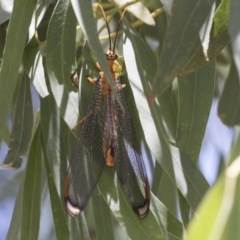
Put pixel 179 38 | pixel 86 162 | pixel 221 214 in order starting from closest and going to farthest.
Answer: pixel 221 214
pixel 179 38
pixel 86 162

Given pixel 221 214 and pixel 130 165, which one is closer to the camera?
pixel 221 214

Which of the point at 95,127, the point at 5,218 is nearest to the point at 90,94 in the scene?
the point at 95,127

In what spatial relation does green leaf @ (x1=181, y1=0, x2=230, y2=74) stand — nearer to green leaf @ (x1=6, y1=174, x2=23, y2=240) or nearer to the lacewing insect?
the lacewing insect

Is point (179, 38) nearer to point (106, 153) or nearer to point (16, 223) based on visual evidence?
point (106, 153)

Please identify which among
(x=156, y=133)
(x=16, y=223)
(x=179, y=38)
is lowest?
(x=16, y=223)

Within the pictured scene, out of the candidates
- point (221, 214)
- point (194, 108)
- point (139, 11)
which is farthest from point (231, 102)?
point (221, 214)

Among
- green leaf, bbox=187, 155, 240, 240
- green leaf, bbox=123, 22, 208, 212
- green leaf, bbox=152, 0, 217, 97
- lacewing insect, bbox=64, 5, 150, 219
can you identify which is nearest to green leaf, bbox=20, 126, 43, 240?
lacewing insect, bbox=64, 5, 150, 219

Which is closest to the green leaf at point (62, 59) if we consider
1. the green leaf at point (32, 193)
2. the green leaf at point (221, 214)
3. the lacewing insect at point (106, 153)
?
the lacewing insect at point (106, 153)

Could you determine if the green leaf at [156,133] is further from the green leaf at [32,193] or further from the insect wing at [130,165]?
the green leaf at [32,193]
